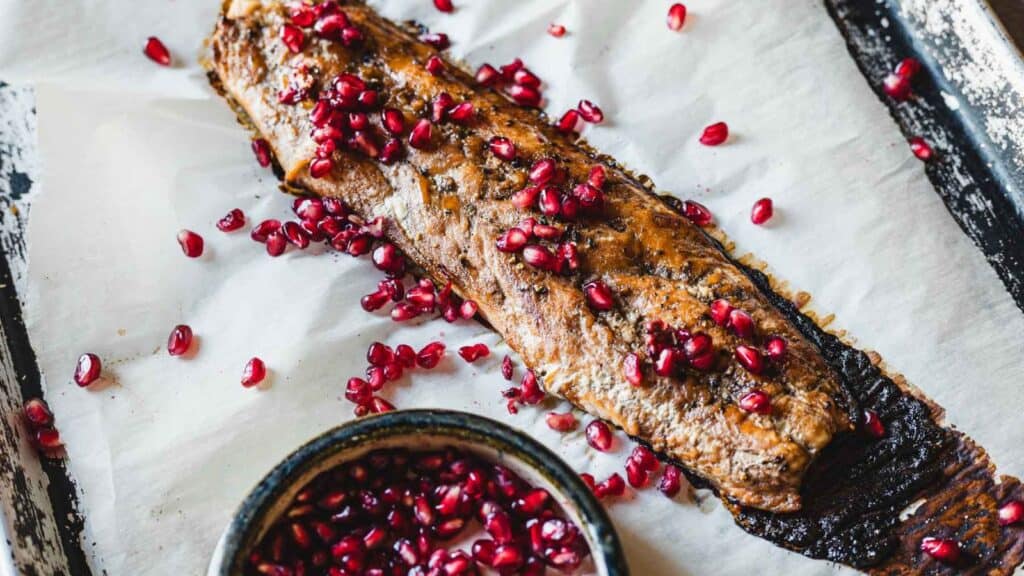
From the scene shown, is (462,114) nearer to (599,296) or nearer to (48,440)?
(599,296)

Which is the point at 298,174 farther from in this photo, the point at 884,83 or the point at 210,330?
the point at 884,83

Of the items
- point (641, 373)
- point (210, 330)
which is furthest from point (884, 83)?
point (210, 330)

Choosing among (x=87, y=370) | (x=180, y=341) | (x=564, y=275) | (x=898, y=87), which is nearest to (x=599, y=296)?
(x=564, y=275)

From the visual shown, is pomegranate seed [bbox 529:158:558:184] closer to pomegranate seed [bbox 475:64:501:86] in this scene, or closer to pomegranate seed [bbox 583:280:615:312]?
pomegranate seed [bbox 583:280:615:312]

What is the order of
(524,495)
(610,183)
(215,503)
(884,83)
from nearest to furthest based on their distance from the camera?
(524,495) → (215,503) → (610,183) → (884,83)

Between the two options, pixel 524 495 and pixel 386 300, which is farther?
pixel 386 300

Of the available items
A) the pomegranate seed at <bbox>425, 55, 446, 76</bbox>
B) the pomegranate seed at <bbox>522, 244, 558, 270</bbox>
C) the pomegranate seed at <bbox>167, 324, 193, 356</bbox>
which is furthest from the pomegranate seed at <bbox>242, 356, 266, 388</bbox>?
the pomegranate seed at <bbox>425, 55, 446, 76</bbox>
